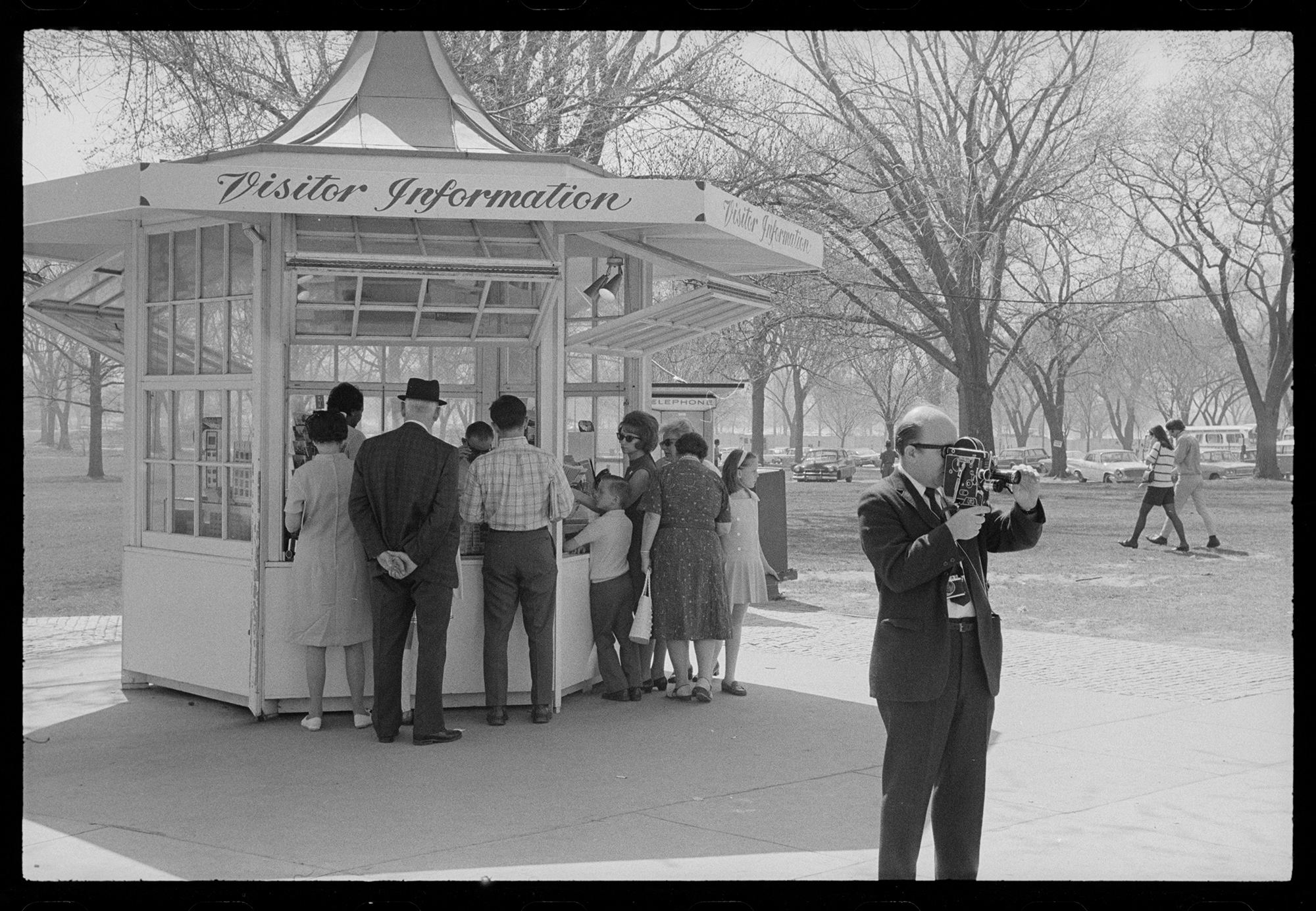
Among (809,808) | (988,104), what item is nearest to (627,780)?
(809,808)

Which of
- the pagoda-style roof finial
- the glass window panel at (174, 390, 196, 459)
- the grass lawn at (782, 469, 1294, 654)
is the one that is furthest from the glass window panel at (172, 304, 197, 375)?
the grass lawn at (782, 469, 1294, 654)

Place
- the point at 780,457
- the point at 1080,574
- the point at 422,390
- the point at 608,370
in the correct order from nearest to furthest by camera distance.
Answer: the point at 422,390
the point at 608,370
the point at 1080,574
the point at 780,457

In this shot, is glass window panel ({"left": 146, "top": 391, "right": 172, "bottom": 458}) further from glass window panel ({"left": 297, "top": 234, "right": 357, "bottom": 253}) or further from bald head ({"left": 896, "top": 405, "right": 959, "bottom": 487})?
bald head ({"left": 896, "top": 405, "right": 959, "bottom": 487})

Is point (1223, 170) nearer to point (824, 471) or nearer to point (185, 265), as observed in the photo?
point (824, 471)

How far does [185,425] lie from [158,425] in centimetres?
30

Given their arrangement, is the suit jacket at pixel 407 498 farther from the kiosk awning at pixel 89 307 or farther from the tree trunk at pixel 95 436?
the tree trunk at pixel 95 436

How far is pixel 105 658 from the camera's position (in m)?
9.80

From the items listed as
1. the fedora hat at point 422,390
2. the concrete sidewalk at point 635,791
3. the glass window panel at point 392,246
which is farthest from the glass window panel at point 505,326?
the concrete sidewalk at point 635,791

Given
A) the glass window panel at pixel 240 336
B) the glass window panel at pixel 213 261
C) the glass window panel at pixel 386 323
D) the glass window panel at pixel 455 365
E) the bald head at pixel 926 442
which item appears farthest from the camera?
the glass window panel at pixel 455 365

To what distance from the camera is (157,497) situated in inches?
330

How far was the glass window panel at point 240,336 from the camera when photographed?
7715 millimetres

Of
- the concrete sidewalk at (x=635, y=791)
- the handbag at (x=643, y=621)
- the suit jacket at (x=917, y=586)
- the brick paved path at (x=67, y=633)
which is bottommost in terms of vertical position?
the concrete sidewalk at (x=635, y=791)

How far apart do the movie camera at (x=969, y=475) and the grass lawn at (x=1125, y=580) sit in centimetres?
175

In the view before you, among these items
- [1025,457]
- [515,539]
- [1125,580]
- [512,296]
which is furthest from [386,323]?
[1025,457]
